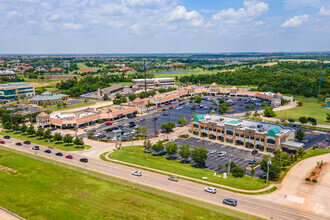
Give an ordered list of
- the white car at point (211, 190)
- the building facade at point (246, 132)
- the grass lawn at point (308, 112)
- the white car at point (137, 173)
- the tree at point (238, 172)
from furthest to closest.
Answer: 1. the grass lawn at point (308, 112)
2. the building facade at point (246, 132)
3. the white car at point (137, 173)
4. the tree at point (238, 172)
5. the white car at point (211, 190)

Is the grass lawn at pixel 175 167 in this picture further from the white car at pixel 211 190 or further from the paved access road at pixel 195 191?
the white car at pixel 211 190

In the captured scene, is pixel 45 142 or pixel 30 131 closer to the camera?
pixel 45 142

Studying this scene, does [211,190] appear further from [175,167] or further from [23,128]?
[23,128]

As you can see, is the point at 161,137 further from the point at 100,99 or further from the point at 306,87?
the point at 306,87

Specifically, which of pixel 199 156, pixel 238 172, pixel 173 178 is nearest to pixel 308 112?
pixel 238 172

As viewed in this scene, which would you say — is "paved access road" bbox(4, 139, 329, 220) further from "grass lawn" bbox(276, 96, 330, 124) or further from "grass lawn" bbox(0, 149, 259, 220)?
"grass lawn" bbox(276, 96, 330, 124)

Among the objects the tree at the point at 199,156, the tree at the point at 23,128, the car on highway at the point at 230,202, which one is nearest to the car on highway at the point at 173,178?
the tree at the point at 199,156
